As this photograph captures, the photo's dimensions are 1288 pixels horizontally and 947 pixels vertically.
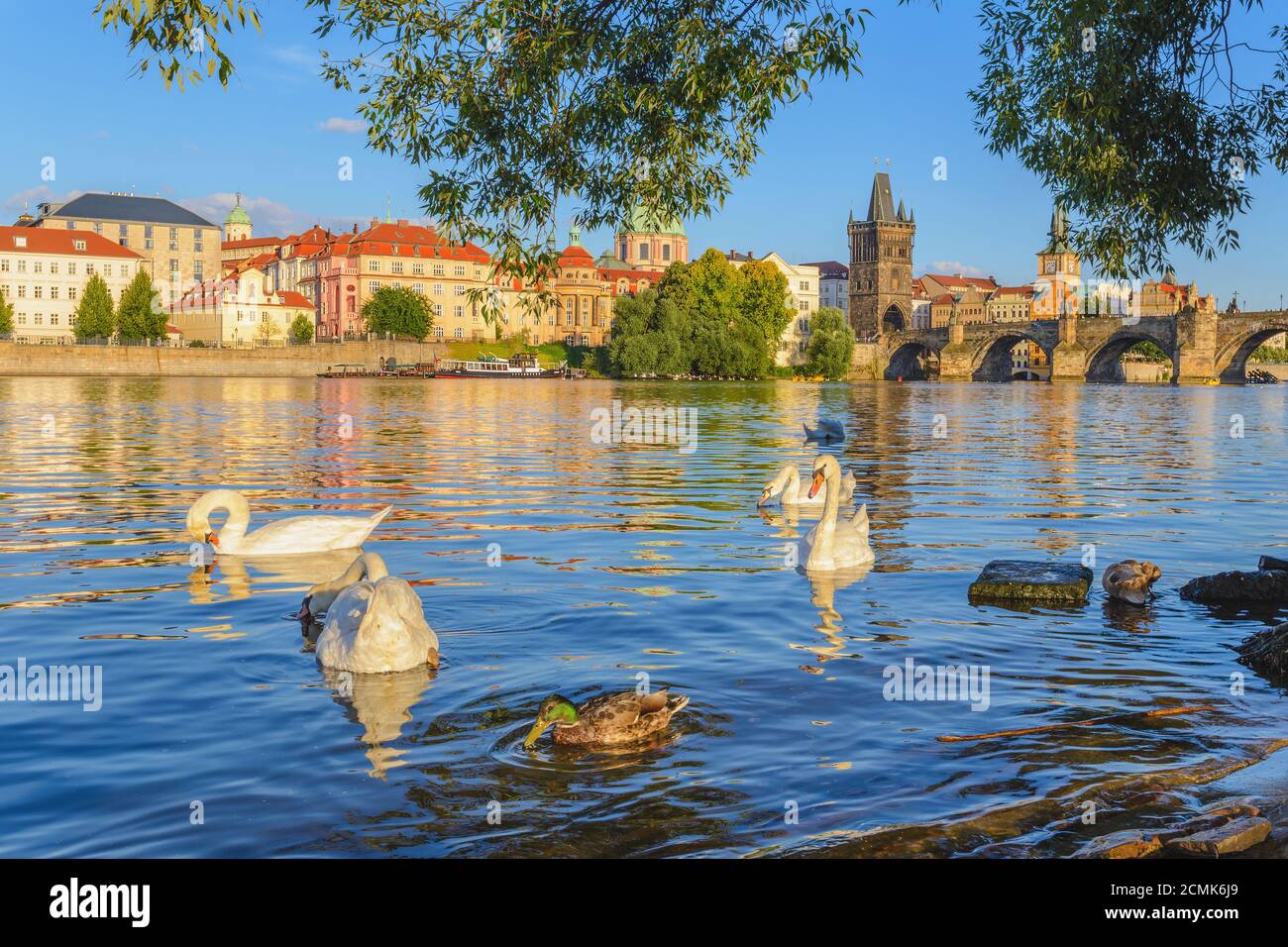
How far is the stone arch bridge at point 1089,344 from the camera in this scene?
13050 cm

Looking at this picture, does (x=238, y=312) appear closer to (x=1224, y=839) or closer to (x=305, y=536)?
(x=305, y=536)

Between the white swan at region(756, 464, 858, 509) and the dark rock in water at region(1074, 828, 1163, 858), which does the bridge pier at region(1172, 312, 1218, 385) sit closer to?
the white swan at region(756, 464, 858, 509)

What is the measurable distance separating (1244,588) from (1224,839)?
285 inches

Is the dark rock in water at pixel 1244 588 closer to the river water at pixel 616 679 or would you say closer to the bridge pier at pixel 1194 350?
the river water at pixel 616 679

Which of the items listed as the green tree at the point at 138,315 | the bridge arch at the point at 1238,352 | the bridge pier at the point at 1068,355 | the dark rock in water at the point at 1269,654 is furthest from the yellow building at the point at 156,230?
the dark rock in water at the point at 1269,654

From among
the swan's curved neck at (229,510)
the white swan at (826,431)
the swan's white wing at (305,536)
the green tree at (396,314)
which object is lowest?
the swan's white wing at (305,536)

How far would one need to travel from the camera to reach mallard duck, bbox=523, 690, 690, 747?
24.4ft

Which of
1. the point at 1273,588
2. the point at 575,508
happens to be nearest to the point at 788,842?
the point at 1273,588

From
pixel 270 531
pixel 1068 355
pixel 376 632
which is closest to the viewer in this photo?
pixel 376 632

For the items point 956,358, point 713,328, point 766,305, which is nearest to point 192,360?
point 713,328

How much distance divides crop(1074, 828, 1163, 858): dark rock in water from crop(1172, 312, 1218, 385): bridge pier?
447ft

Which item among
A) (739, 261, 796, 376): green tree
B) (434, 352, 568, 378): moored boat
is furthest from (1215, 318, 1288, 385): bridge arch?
(434, 352, 568, 378): moored boat

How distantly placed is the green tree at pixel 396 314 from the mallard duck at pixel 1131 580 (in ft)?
436

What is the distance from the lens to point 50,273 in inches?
5423
